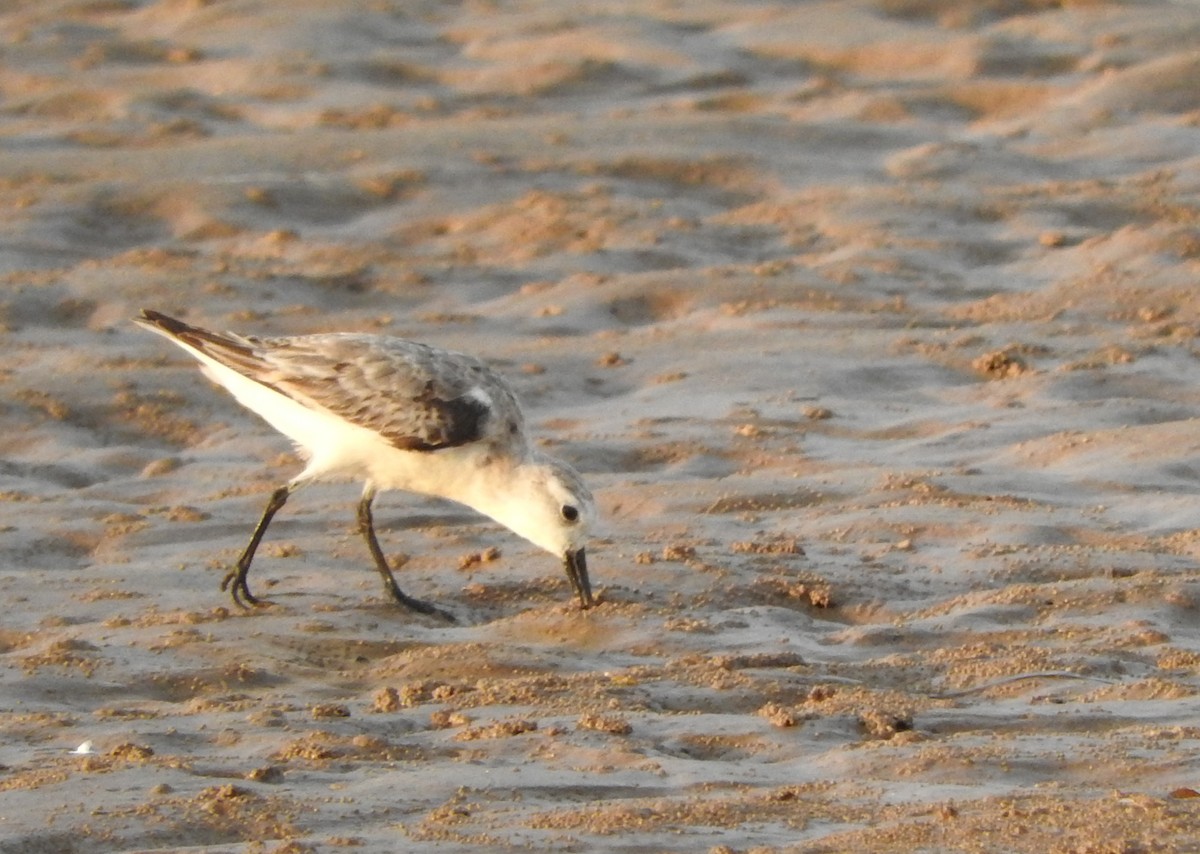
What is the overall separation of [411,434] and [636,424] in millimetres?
1892

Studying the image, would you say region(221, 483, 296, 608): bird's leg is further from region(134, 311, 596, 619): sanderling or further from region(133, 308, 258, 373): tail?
region(133, 308, 258, 373): tail

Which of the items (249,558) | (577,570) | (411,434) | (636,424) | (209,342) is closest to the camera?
(577,570)

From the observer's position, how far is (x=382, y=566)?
762 centimetres

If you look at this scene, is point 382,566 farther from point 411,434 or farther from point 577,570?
point 577,570

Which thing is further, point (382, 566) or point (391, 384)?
point (391, 384)

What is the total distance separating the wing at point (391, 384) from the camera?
7852mm

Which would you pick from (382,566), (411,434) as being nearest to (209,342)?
(411,434)

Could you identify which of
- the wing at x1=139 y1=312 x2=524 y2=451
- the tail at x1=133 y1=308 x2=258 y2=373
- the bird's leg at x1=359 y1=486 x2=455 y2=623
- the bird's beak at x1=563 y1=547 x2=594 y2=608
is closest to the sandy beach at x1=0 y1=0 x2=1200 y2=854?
the bird's leg at x1=359 y1=486 x2=455 y2=623

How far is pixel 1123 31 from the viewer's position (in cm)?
1498

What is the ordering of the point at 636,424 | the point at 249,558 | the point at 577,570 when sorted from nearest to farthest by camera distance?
the point at 577,570
the point at 249,558
the point at 636,424

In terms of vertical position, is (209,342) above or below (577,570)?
above

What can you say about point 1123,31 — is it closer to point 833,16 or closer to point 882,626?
point 833,16

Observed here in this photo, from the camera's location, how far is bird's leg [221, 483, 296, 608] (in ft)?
24.4

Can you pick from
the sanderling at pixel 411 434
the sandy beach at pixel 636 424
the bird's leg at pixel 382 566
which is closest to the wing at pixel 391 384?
the sanderling at pixel 411 434
